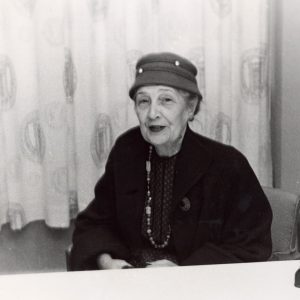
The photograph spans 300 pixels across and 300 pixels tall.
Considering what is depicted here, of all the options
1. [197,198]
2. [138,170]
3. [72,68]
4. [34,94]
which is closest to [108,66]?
[72,68]

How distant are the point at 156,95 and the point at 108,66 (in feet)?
0.91

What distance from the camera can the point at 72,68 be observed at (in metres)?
1.34

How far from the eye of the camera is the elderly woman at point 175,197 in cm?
112

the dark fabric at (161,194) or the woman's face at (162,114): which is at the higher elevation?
the woman's face at (162,114)

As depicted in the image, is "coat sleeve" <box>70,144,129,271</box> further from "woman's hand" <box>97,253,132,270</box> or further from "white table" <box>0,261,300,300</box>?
"white table" <box>0,261,300,300</box>

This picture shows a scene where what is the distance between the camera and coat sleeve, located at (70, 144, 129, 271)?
45.3 inches

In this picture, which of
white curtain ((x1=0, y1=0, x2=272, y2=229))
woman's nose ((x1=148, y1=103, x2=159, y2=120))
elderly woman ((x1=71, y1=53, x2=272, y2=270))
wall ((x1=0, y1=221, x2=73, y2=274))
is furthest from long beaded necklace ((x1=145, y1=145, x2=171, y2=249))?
wall ((x1=0, y1=221, x2=73, y2=274))

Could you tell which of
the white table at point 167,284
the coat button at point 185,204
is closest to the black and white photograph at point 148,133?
the coat button at point 185,204

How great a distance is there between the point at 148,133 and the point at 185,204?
0.18 meters

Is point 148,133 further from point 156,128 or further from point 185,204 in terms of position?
point 185,204

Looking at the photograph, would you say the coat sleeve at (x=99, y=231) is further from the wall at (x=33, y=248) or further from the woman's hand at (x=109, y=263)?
the wall at (x=33, y=248)

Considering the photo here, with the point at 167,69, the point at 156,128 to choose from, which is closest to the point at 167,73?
the point at 167,69

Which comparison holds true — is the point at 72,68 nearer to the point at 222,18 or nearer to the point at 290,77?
the point at 222,18

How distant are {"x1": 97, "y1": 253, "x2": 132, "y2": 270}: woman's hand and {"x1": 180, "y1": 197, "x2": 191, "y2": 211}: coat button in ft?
0.59
